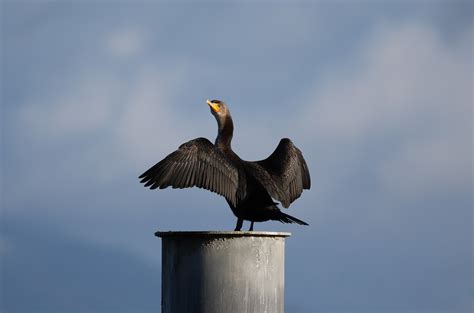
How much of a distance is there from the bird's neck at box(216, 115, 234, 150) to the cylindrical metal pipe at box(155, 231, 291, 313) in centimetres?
354

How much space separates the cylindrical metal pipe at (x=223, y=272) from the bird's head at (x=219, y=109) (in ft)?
12.9

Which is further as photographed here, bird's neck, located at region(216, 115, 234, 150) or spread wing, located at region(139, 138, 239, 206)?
bird's neck, located at region(216, 115, 234, 150)

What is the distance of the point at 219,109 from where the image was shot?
10.4m

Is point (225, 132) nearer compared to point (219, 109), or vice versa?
point (225, 132)

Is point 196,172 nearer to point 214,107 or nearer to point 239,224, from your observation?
point 239,224

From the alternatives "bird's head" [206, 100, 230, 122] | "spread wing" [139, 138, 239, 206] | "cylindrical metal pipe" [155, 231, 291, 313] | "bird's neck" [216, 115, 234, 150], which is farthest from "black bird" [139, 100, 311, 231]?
"cylindrical metal pipe" [155, 231, 291, 313]

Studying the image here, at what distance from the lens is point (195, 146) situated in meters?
8.84

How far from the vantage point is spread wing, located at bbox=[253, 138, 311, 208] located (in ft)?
29.8

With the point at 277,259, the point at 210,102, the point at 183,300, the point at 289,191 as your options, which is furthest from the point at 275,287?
the point at 210,102

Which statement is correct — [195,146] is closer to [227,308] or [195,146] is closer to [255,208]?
[255,208]

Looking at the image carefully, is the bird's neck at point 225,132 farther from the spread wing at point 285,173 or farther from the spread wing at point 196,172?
the spread wing at point 196,172

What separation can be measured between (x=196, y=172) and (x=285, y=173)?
1514 mm

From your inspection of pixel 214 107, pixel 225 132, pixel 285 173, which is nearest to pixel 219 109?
→ pixel 214 107

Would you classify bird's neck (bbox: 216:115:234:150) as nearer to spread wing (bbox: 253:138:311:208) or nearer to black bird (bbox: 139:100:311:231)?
spread wing (bbox: 253:138:311:208)
